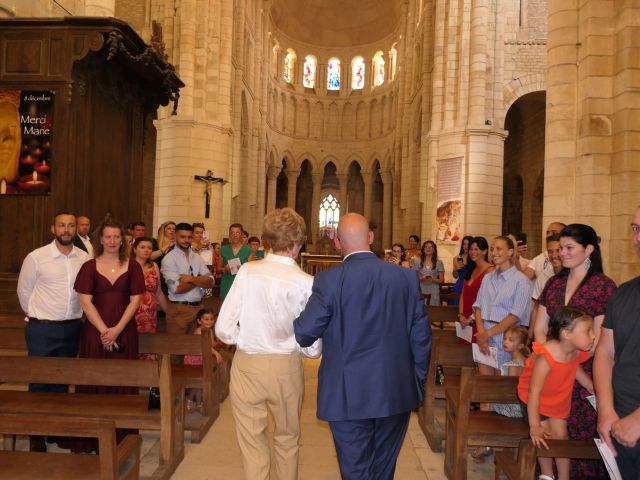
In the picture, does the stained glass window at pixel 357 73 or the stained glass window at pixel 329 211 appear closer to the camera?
the stained glass window at pixel 357 73

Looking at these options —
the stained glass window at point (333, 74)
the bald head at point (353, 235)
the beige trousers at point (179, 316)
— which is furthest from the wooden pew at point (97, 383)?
the stained glass window at point (333, 74)

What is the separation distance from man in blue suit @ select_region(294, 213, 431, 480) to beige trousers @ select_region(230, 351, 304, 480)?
246 mm

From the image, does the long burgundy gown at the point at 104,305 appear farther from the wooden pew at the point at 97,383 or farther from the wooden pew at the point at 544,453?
the wooden pew at the point at 544,453

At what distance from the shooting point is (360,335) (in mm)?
2918

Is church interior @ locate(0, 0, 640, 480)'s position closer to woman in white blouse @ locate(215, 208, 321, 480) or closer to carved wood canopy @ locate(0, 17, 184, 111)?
carved wood canopy @ locate(0, 17, 184, 111)

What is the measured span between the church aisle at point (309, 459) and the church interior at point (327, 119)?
0.02 m

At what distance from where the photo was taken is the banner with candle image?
706cm

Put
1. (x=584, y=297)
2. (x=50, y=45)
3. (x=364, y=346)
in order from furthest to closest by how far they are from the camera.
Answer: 1. (x=50, y=45)
2. (x=584, y=297)
3. (x=364, y=346)

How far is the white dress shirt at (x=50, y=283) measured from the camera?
14.5ft

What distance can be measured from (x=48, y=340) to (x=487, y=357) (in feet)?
12.4

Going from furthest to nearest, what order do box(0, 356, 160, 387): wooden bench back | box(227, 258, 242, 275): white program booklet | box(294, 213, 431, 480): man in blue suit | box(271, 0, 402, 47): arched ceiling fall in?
box(271, 0, 402, 47): arched ceiling < box(227, 258, 242, 275): white program booklet < box(0, 356, 160, 387): wooden bench back < box(294, 213, 431, 480): man in blue suit

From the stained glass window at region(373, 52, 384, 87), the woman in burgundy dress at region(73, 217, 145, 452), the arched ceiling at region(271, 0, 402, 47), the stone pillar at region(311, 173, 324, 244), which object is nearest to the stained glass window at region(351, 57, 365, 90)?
the stained glass window at region(373, 52, 384, 87)

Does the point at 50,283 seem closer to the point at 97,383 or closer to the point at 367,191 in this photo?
the point at 97,383

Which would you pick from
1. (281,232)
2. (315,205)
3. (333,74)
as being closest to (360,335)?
(281,232)
